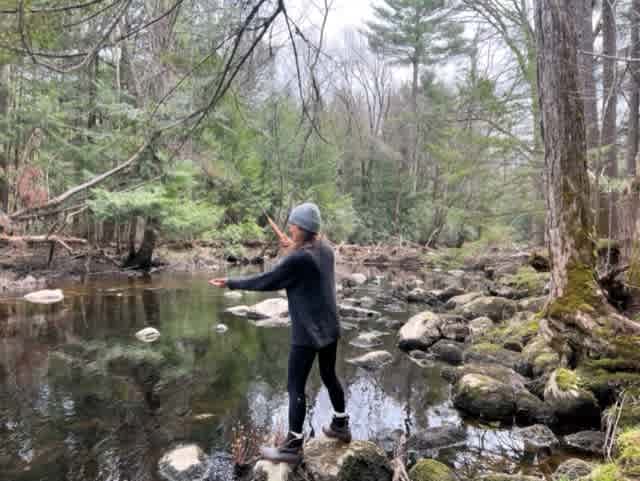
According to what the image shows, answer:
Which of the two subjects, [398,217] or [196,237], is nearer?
[196,237]

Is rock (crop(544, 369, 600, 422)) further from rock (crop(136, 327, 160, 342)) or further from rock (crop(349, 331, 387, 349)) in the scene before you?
rock (crop(136, 327, 160, 342))

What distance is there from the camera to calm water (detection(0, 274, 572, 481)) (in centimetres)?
357

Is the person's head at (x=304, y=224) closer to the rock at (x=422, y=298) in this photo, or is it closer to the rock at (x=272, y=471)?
the rock at (x=272, y=471)

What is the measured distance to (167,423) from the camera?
4.15 meters

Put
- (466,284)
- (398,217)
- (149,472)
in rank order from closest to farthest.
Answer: (149,472), (466,284), (398,217)

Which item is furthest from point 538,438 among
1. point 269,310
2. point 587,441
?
point 269,310

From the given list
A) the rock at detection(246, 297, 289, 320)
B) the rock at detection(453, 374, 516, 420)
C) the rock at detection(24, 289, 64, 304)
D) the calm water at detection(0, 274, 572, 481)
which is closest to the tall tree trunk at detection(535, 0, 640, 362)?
the rock at detection(453, 374, 516, 420)

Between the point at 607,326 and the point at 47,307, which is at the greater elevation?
the point at 607,326

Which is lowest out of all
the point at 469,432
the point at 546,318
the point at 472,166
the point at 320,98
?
the point at 469,432

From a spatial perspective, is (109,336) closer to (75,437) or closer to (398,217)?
(75,437)

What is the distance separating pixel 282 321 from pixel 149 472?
5118 millimetres

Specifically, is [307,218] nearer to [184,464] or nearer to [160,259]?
[184,464]

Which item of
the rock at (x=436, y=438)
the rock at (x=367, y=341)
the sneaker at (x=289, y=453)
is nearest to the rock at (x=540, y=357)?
the rock at (x=436, y=438)

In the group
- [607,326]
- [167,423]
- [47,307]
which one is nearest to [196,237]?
[47,307]
